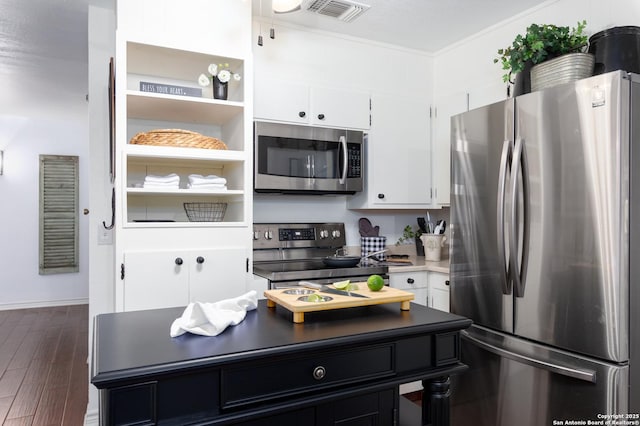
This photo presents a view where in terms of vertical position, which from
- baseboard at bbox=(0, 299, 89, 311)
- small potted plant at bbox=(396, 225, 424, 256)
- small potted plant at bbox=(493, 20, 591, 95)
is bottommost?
baseboard at bbox=(0, 299, 89, 311)

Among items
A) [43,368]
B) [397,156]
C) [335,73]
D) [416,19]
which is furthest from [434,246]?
[43,368]

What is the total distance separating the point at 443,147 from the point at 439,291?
3.83 feet

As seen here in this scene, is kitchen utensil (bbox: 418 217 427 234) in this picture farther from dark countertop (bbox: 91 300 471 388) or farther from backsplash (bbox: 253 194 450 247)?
dark countertop (bbox: 91 300 471 388)

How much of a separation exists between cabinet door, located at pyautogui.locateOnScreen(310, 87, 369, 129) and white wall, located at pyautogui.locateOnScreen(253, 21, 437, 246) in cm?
11

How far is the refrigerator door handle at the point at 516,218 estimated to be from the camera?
2.06 meters

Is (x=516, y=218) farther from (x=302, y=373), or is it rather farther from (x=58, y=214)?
(x=58, y=214)

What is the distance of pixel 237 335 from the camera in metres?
1.19

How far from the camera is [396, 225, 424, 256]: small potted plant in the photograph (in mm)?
3678

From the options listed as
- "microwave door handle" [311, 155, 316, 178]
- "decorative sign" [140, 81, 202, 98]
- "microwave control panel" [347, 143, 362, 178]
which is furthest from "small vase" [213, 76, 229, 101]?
"microwave control panel" [347, 143, 362, 178]

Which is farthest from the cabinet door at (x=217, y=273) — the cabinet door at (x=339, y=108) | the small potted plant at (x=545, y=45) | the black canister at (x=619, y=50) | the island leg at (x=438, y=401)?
the black canister at (x=619, y=50)

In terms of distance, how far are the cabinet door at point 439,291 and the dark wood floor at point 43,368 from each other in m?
2.45

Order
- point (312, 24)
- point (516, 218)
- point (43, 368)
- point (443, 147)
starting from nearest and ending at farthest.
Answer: point (516, 218)
point (312, 24)
point (443, 147)
point (43, 368)

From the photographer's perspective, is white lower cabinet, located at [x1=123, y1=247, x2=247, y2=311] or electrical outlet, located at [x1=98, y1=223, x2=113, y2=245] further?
electrical outlet, located at [x1=98, y1=223, x2=113, y2=245]

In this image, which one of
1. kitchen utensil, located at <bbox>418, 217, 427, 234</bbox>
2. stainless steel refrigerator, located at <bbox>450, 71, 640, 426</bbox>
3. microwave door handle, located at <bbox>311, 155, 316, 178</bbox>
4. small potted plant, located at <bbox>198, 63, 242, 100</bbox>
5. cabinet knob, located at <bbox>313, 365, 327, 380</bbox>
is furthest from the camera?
kitchen utensil, located at <bbox>418, 217, 427, 234</bbox>
